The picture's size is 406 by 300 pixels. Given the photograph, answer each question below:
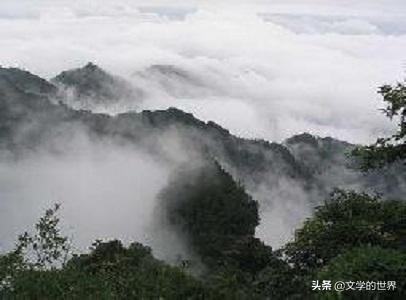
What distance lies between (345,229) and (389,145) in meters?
3.39

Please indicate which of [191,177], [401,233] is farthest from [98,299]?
[191,177]

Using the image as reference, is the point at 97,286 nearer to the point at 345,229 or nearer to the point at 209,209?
the point at 345,229

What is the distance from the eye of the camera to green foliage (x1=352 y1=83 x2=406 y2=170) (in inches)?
869

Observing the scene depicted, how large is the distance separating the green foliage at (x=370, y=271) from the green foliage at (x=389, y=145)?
6180mm

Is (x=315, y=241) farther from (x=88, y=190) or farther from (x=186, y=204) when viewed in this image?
(x=88, y=190)

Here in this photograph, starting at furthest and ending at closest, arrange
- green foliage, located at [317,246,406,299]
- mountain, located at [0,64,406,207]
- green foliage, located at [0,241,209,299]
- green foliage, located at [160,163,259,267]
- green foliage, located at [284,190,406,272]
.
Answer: mountain, located at [0,64,406,207]
green foliage, located at [160,163,259,267]
green foliage, located at [284,190,406,272]
green foliage, located at [0,241,209,299]
green foliage, located at [317,246,406,299]

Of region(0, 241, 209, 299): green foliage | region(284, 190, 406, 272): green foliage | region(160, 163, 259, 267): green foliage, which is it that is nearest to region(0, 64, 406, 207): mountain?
region(160, 163, 259, 267): green foliage

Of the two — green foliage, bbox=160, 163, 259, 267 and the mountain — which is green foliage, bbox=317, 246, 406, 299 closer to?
green foliage, bbox=160, 163, 259, 267

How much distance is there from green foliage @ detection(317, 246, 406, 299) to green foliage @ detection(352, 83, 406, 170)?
6180mm

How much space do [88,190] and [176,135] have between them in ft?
75.4

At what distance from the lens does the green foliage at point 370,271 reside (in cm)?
1540

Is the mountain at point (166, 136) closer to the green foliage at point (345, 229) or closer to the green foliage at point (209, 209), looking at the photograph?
the green foliage at point (209, 209)

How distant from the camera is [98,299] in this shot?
16797 mm

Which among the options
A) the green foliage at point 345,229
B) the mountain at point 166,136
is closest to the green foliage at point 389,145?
the green foliage at point 345,229
